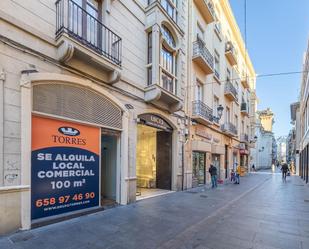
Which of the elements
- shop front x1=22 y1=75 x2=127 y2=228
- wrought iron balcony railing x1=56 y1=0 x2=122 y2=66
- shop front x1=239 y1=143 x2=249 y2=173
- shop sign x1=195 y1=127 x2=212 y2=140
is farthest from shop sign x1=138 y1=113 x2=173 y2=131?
shop front x1=239 y1=143 x2=249 y2=173

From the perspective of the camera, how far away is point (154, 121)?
407 inches

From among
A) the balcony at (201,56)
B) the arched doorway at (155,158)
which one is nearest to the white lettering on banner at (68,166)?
the arched doorway at (155,158)

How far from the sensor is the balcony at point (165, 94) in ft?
30.7

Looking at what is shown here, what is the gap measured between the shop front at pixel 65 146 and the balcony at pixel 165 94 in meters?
1.88

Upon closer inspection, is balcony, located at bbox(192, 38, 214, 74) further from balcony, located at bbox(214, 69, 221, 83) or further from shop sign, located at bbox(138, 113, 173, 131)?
shop sign, located at bbox(138, 113, 173, 131)

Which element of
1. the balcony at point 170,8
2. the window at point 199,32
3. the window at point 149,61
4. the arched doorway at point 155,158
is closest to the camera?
the window at point 149,61

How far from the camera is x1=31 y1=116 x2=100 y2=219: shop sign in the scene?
5.57 meters

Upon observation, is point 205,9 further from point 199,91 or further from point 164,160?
point 164,160

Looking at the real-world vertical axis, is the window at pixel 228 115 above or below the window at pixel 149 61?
below

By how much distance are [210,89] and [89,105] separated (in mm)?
11521

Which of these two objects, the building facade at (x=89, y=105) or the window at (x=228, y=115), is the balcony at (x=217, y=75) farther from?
the building facade at (x=89, y=105)

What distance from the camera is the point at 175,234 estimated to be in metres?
5.20

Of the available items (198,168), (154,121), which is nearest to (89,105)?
(154,121)

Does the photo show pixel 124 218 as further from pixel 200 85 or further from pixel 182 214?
pixel 200 85
